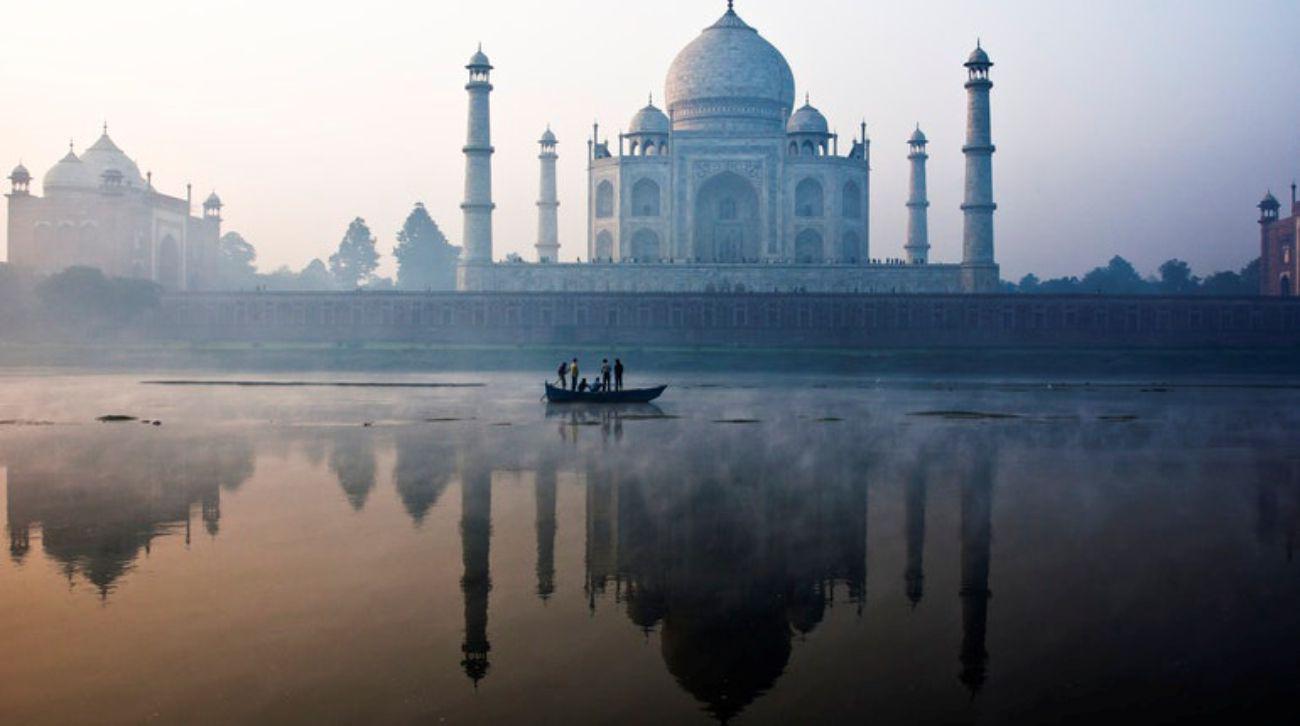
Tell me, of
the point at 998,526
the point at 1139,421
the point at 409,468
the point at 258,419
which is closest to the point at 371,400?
the point at 258,419

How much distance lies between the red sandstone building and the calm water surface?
44.5m

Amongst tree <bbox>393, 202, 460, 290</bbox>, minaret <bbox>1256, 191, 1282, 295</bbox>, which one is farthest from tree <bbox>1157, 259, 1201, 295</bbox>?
tree <bbox>393, 202, 460, 290</bbox>

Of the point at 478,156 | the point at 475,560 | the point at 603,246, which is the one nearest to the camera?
the point at 475,560

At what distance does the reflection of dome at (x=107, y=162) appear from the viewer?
61.2 meters

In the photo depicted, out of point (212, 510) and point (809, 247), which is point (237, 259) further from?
point (212, 510)

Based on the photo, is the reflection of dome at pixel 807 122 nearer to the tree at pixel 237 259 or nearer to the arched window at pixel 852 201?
the arched window at pixel 852 201

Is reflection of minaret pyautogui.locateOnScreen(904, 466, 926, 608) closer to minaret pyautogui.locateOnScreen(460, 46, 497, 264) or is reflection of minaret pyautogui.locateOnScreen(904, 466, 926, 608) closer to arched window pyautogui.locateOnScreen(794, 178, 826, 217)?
minaret pyautogui.locateOnScreen(460, 46, 497, 264)

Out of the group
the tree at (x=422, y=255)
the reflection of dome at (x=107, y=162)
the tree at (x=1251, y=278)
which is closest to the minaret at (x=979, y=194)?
the tree at (x=1251, y=278)

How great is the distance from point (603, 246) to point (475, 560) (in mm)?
48965

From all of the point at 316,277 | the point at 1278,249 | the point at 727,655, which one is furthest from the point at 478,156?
the point at 316,277

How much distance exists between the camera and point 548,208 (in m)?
62.3

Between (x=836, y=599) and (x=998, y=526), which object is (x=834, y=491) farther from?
(x=836, y=599)

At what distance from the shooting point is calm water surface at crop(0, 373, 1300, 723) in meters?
6.39

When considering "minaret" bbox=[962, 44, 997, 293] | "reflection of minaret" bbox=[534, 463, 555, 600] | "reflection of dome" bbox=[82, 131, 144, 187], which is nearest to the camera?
"reflection of minaret" bbox=[534, 463, 555, 600]
